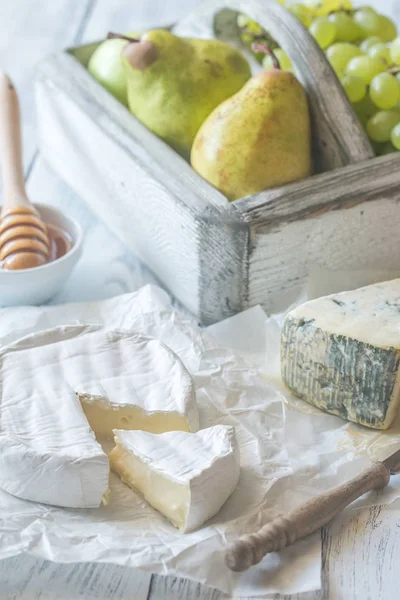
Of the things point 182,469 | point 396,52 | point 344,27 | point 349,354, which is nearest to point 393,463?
point 349,354

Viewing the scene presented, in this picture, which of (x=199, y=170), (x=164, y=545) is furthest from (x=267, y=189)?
(x=164, y=545)

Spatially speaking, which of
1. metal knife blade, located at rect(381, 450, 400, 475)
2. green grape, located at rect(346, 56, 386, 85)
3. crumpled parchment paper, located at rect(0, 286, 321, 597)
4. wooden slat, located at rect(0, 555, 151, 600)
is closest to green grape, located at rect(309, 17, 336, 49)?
green grape, located at rect(346, 56, 386, 85)

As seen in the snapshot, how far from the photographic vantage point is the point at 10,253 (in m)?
1.24

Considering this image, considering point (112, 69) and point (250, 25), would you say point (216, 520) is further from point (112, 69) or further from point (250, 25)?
point (250, 25)

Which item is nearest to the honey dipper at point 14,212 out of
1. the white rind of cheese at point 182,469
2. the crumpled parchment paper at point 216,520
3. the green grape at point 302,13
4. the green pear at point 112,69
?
the green pear at point 112,69

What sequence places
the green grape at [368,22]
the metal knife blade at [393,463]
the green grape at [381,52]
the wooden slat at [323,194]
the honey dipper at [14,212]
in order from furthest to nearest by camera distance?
the green grape at [368,22] → the green grape at [381,52] → the honey dipper at [14,212] → the wooden slat at [323,194] → the metal knife blade at [393,463]

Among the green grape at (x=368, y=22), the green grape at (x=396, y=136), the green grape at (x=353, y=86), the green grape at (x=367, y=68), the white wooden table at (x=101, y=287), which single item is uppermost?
the green grape at (x=368, y=22)

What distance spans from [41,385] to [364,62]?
28.8 inches

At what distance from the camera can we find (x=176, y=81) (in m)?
1.29

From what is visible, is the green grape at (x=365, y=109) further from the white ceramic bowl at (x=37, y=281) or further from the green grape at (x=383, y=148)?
the white ceramic bowl at (x=37, y=281)

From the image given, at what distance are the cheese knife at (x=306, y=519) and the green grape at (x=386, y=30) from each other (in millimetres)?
830

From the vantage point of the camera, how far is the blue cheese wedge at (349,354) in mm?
994

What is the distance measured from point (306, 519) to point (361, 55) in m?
0.84

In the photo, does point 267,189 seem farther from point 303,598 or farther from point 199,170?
point 303,598
